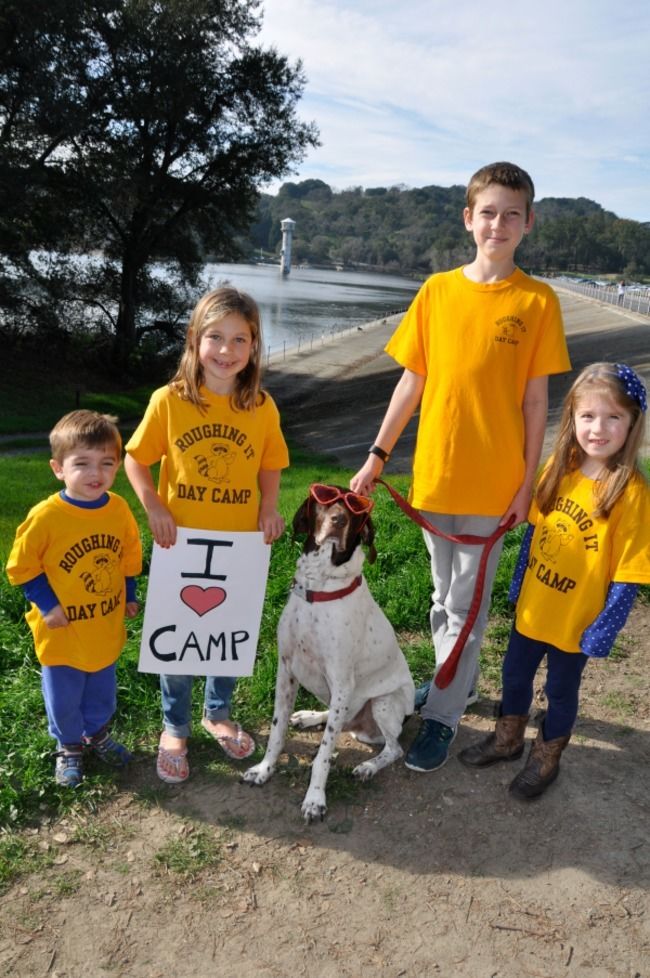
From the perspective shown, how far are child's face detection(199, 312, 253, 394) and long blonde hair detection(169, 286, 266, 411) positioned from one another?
0.02m

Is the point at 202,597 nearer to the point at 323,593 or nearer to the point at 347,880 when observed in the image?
the point at 323,593

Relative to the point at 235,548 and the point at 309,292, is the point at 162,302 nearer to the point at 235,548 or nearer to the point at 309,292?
the point at 235,548

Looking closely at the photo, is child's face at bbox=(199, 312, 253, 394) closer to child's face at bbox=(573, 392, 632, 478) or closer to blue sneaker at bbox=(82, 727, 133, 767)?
child's face at bbox=(573, 392, 632, 478)

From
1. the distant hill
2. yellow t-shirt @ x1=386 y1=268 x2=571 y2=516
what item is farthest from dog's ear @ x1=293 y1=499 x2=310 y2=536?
the distant hill

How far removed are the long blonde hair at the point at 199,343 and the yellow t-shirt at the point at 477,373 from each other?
0.77m

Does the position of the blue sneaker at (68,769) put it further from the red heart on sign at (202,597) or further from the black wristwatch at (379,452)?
the black wristwatch at (379,452)

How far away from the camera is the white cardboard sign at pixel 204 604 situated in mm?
3619

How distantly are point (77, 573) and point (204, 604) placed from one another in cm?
66

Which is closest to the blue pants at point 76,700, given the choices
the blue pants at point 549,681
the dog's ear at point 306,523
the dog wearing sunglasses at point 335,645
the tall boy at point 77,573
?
the tall boy at point 77,573

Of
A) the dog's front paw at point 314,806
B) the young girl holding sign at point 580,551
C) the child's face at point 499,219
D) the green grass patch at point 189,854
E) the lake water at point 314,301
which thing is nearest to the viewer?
the green grass patch at point 189,854

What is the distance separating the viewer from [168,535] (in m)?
3.51

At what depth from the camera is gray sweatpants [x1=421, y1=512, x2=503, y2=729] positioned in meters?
3.73

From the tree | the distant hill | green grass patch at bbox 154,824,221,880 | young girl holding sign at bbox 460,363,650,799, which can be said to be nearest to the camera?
green grass patch at bbox 154,824,221,880

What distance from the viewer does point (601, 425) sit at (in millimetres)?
3275
